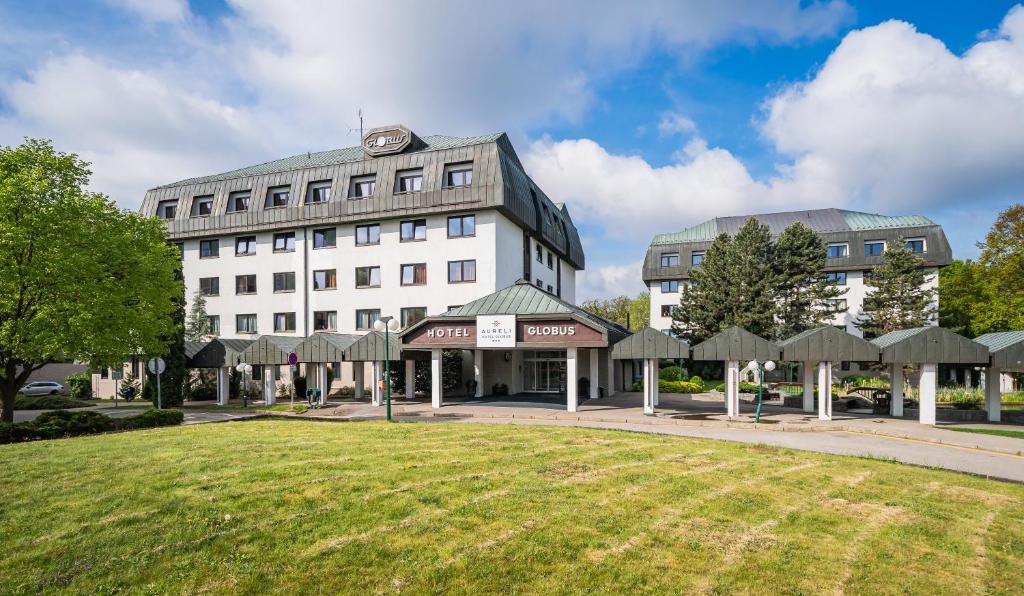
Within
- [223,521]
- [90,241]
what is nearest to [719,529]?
[223,521]

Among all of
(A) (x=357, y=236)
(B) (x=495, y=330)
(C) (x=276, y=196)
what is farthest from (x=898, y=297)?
(C) (x=276, y=196)

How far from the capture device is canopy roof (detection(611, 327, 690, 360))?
24594 millimetres

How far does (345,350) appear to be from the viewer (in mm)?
30531

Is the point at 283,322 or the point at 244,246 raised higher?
the point at 244,246

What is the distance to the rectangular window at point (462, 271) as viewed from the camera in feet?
119

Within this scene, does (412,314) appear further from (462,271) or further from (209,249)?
(209,249)

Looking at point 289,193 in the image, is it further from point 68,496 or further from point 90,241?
point 68,496

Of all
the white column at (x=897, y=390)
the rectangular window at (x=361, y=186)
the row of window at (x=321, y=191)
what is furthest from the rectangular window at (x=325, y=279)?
the white column at (x=897, y=390)

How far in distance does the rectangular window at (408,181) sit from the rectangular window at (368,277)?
565 cm

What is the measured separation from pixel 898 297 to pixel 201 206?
55133 mm

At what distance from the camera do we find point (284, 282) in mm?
40844

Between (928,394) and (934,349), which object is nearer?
(934,349)

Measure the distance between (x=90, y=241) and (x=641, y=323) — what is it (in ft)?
248

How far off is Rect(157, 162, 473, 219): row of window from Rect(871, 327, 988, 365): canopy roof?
24481mm
